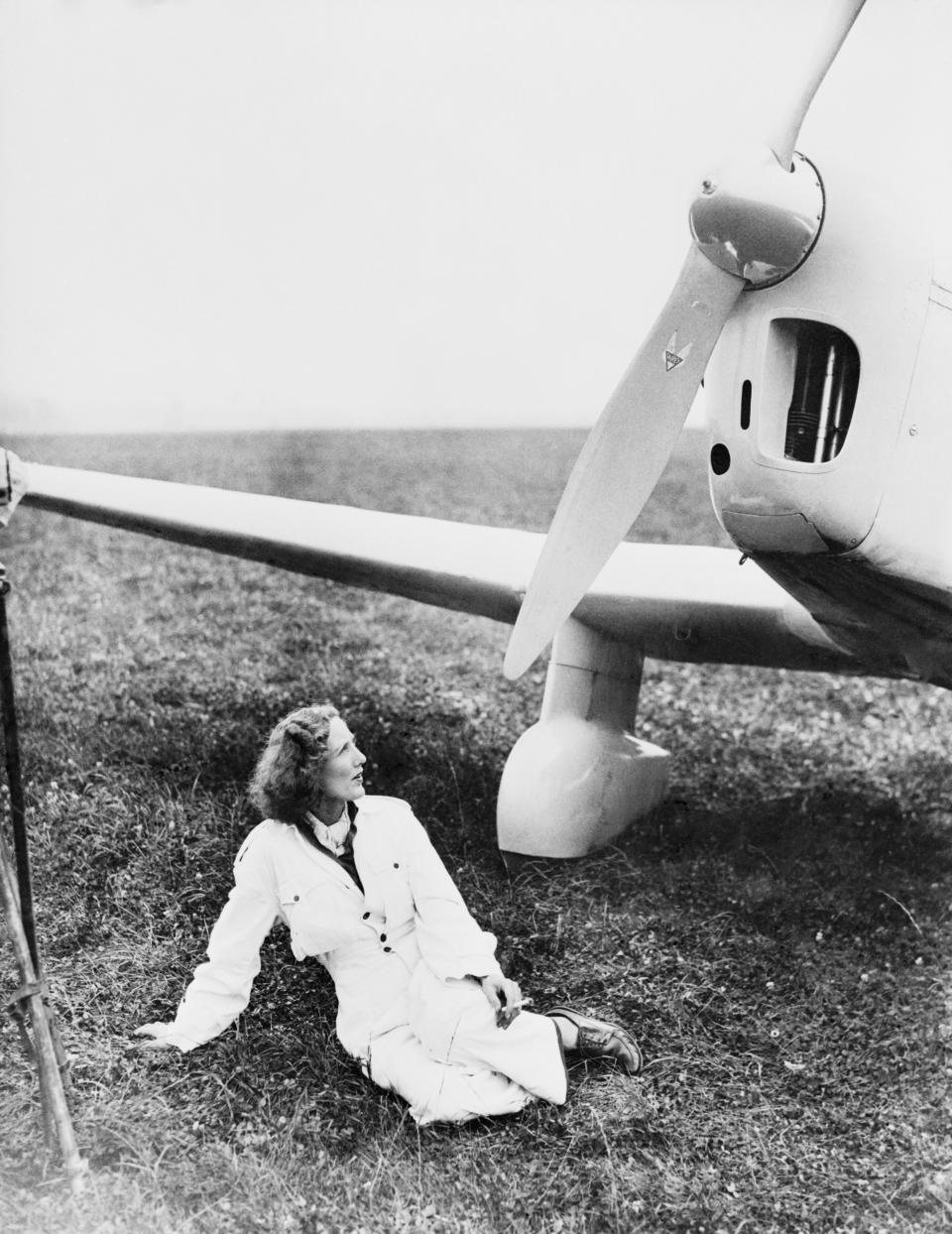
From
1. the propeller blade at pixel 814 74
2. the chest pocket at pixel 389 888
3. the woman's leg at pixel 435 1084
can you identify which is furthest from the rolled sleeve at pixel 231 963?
the propeller blade at pixel 814 74

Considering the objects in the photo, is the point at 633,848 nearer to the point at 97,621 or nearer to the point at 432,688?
the point at 432,688

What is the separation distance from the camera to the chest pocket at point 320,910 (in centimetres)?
305

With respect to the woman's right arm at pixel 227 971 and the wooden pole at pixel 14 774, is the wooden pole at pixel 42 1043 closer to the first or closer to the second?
the wooden pole at pixel 14 774

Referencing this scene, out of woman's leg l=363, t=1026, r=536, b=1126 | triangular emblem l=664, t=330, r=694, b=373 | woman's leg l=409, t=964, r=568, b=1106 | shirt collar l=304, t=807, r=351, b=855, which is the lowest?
woman's leg l=363, t=1026, r=536, b=1126

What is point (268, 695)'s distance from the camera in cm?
519

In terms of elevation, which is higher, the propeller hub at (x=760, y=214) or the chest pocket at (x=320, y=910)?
the propeller hub at (x=760, y=214)

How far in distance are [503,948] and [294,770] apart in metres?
1.09

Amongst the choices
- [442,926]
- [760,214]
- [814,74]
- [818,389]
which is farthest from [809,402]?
[442,926]

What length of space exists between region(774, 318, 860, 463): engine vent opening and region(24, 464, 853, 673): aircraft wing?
1493 millimetres

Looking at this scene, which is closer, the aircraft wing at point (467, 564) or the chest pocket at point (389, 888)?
the chest pocket at point (389, 888)

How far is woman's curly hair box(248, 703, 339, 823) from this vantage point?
3.02 metres

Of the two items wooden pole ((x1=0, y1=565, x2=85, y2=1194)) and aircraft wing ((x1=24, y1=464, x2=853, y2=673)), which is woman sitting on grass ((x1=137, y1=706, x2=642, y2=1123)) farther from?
aircraft wing ((x1=24, y1=464, x2=853, y2=673))

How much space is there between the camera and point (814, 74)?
2.78 m

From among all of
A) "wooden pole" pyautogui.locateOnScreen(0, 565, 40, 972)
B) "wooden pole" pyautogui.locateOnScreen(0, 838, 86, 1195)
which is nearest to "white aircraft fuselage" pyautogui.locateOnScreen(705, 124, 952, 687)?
"wooden pole" pyautogui.locateOnScreen(0, 565, 40, 972)
